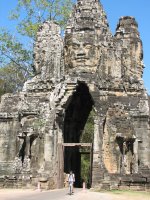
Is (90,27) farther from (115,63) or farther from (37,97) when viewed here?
(37,97)

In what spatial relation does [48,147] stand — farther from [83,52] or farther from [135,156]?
[83,52]

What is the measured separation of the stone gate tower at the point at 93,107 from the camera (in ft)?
57.0

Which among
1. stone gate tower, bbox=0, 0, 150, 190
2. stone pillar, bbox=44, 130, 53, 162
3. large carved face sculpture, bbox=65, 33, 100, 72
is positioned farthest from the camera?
large carved face sculpture, bbox=65, 33, 100, 72

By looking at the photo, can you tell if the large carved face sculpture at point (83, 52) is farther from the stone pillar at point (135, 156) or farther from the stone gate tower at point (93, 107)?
the stone pillar at point (135, 156)

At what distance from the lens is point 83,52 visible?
62.5ft

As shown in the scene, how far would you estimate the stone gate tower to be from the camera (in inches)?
683

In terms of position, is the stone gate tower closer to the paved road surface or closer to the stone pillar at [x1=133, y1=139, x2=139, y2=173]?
the stone pillar at [x1=133, y1=139, x2=139, y2=173]

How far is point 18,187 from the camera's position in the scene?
17.1 meters

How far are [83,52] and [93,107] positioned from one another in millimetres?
2673

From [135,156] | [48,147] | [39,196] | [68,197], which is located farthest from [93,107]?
[39,196]

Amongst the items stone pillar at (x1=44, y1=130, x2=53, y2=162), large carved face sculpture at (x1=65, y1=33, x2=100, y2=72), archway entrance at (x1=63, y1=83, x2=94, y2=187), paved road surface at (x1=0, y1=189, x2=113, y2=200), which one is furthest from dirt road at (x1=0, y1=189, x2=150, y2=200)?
large carved face sculpture at (x1=65, y1=33, x2=100, y2=72)

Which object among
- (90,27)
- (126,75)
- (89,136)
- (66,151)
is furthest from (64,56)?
(89,136)

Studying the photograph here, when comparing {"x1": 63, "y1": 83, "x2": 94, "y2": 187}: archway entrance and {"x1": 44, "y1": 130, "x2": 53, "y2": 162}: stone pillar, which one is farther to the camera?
{"x1": 63, "y1": 83, "x2": 94, "y2": 187}: archway entrance

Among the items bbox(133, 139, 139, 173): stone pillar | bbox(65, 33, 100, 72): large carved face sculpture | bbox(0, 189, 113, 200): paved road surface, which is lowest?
bbox(0, 189, 113, 200): paved road surface
